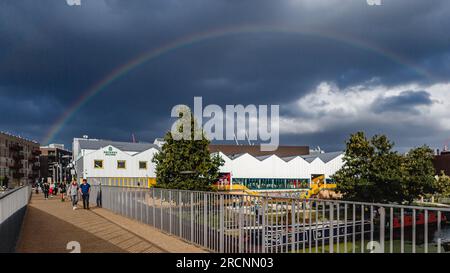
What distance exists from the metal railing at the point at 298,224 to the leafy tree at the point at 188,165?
63.8ft

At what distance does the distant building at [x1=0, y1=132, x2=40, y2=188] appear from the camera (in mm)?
90500

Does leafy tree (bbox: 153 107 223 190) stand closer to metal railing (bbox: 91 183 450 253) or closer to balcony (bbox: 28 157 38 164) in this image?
metal railing (bbox: 91 183 450 253)

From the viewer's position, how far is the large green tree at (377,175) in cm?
4016

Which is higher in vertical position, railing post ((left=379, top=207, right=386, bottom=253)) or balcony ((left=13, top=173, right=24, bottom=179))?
railing post ((left=379, top=207, right=386, bottom=253))

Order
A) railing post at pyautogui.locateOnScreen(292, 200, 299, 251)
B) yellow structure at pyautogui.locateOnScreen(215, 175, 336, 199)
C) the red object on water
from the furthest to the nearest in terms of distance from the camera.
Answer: yellow structure at pyautogui.locateOnScreen(215, 175, 336, 199) < railing post at pyautogui.locateOnScreen(292, 200, 299, 251) < the red object on water

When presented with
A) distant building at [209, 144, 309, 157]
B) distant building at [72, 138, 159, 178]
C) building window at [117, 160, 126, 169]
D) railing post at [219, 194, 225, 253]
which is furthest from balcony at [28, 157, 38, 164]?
railing post at [219, 194, 225, 253]

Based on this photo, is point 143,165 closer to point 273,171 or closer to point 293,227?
point 273,171

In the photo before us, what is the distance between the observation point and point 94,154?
5450cm

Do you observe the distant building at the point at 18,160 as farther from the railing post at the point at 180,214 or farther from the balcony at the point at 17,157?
the railing post at the point at 180,214

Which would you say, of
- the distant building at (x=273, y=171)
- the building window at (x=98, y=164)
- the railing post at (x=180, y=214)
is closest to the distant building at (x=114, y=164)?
the building window at (x=98, y=164)

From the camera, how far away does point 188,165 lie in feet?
105

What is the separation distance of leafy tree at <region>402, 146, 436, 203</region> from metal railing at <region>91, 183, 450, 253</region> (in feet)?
125

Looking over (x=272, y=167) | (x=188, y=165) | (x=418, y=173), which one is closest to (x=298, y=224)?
(x=188, y=165)
